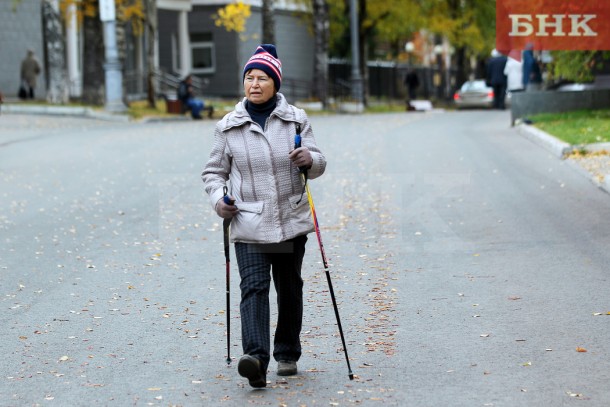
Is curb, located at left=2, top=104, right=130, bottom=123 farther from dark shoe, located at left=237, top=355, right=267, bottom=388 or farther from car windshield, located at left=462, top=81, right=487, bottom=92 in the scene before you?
dark shoe, located at left=237, top=355, right=267, bottom=388

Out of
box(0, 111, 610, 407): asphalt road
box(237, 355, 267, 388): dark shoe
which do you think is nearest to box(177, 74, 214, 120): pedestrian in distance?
box(0, 111, 610, 407): asphalt road

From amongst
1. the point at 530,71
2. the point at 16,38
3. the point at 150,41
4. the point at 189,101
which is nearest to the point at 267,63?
the point at 530,71

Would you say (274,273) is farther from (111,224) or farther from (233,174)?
(111,224)

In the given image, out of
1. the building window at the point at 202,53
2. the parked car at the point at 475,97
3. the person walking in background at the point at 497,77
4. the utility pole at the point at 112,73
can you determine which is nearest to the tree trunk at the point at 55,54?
the utility pole at the point at 112,73

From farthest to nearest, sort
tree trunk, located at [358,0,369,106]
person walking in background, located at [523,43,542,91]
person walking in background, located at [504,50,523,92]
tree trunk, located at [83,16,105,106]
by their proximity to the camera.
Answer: tree trunk, located at [358,0,369,106]
tree trunk, located at [83,16,105,106]
person walking in background, located at [504,50,523,92]
person walking in background, located at [523,43,542,91]

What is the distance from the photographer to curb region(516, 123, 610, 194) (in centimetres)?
1565

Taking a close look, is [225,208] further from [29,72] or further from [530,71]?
[29,72]

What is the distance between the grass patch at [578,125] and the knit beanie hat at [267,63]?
43.5ft

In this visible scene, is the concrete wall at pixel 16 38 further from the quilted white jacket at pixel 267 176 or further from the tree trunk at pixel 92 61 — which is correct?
the quilted white jacket at pixel 267 176

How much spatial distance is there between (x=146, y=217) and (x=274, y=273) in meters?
7.20

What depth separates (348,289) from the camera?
30.8 feet

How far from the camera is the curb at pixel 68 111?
109ft

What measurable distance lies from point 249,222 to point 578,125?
16923mm

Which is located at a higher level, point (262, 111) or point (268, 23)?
point (268, 23)
